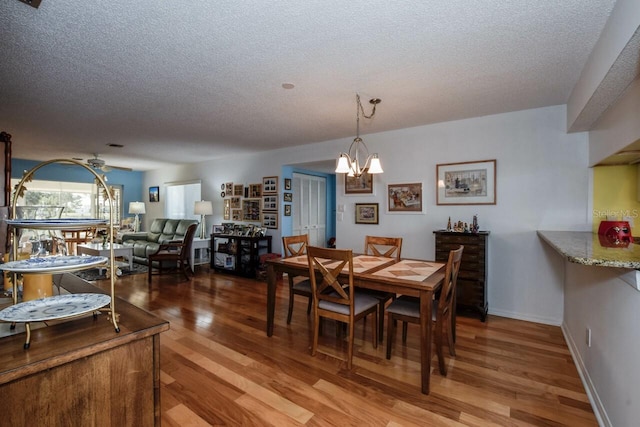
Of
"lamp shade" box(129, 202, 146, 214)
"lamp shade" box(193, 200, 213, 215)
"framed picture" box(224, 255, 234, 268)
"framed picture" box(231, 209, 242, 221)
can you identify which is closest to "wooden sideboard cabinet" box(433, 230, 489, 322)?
"framed picture" box(224, 255, 234, 268)

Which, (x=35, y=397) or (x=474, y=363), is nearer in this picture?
(x=35, y=397)

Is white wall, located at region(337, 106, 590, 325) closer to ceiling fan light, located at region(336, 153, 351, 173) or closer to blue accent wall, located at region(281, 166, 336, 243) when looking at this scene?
ceiling fan light, located at region(336, 153, 351, 173)

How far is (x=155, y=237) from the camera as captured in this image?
6797mm

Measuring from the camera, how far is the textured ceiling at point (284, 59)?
175 cm

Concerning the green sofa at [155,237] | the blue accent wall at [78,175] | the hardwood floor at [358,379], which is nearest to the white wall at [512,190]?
the hardwood floor at [358,379]

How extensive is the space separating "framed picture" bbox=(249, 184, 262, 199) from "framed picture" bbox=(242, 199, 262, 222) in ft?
0.32

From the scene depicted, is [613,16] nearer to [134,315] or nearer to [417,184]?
[417,184]

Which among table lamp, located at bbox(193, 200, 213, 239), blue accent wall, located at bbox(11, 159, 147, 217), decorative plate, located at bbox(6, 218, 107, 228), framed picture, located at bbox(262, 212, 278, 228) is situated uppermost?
blue accent wall, located at bbox(11, 159, 147, 217)

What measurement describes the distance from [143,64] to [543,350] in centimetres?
407

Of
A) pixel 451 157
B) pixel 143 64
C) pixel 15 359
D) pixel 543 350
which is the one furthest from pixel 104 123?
pixel 543 350

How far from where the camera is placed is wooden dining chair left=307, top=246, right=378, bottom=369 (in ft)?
7.58

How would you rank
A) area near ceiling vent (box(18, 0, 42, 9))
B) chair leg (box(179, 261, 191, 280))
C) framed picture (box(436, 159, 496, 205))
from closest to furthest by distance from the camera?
1. area near ceiling vent (box(18, 0, 42, 9))
2. framed picture (box(436, 159, 496, 205))
3. chair leg (box(179, 261, 191, 280))

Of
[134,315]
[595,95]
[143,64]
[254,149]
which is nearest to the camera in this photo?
[134,315]

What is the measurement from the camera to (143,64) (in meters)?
2.36
